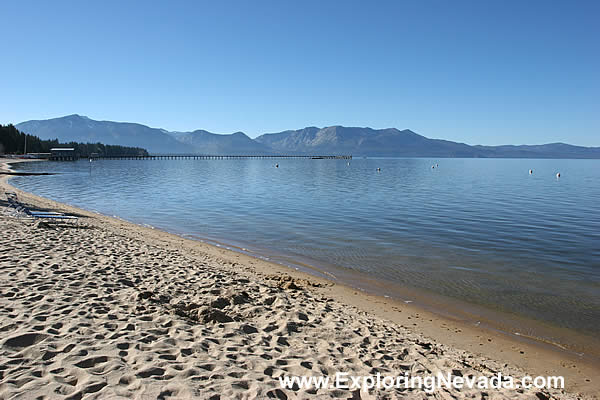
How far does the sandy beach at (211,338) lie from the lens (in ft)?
15.5

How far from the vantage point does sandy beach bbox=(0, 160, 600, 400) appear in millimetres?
4715

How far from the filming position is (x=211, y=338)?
617cm

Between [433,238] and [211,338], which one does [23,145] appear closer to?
[433,238]

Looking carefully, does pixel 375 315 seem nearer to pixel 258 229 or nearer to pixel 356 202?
pixel 258 229

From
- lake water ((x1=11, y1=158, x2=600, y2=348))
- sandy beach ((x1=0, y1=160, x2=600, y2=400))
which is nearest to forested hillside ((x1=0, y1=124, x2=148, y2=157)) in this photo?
lake water ((x1=11, y1=158, x2=600, y2=348))

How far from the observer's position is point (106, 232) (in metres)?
15.5

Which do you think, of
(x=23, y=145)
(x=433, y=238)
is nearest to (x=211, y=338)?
(x=433, y=238)

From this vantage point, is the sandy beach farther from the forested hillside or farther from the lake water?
the forested hillside

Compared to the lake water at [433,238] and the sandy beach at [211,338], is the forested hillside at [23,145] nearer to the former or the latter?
the lake water at [433,238]

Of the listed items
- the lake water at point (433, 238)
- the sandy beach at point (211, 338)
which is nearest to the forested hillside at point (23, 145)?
the lake water at point (433, 238)

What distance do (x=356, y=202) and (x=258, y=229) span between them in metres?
13.6

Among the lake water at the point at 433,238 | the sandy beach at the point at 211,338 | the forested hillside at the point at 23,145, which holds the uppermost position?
the forested hillside at the point at 23,145

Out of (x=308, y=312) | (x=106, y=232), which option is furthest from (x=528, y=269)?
(x=106, y=232)

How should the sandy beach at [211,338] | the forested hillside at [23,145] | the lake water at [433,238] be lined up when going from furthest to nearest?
the forested hillside at [23,145], the lake water at [433,238], the sandy beach at [211,338]
